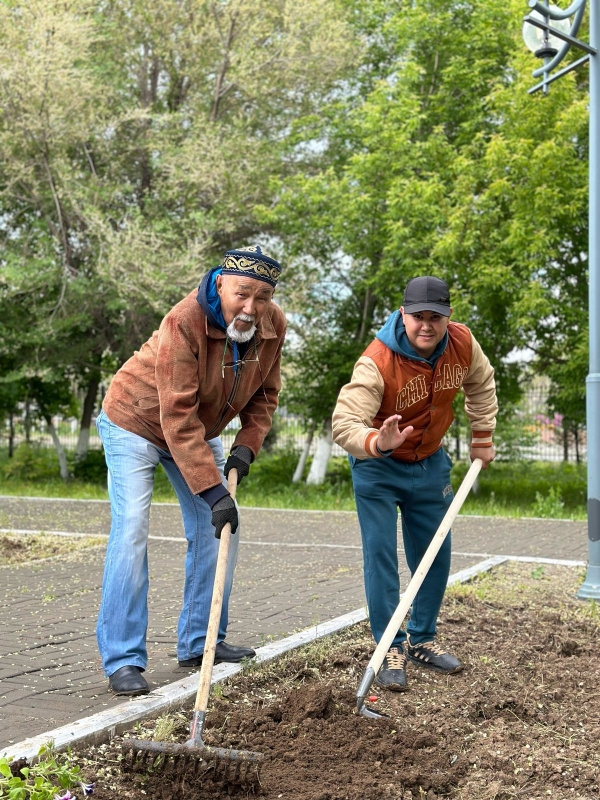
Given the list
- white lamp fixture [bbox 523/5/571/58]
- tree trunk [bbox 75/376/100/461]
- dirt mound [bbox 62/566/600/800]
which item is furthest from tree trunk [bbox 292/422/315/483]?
dirt mound [bbox 62/566/600/800]

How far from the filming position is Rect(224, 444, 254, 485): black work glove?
14.6 ft

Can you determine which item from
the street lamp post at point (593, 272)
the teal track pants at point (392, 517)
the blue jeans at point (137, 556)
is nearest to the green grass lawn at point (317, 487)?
the street lamp post at point (593, 272)

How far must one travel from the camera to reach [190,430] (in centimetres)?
419

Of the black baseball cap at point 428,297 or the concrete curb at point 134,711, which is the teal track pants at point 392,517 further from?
the black baseball cap at point 428,297

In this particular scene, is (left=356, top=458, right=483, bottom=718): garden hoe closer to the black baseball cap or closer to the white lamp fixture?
the black baseball cap

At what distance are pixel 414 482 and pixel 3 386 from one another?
1519 centimetres

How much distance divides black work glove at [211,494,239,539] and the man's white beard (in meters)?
0.70

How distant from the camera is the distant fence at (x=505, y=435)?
1973 cm

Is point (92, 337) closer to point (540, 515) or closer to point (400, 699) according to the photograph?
point (540, 515)

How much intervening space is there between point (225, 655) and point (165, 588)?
2521 mm

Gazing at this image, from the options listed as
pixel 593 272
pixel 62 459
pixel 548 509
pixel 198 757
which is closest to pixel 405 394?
pixel 198 757

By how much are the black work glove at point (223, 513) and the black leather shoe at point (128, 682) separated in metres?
0.72

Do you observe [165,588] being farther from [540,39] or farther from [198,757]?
[540,39]

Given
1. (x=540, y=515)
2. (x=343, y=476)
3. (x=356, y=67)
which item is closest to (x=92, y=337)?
(x=343, y=476)
